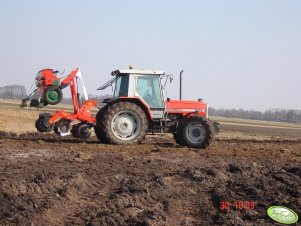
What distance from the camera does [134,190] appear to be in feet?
23.7

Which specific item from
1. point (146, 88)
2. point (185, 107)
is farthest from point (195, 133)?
point (146, 88)

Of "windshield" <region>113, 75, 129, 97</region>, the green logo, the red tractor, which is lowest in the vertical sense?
the green logo

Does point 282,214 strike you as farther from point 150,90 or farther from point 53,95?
→ point 53,95

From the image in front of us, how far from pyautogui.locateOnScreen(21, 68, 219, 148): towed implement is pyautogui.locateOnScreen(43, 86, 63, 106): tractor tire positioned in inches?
71.1

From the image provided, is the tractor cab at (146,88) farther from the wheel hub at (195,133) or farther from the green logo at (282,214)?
the green logo at (282,214)

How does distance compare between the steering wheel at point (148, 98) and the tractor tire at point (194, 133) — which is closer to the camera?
the tractor tire at point (194, 133)

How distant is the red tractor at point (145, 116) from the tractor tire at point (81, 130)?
0.65 m

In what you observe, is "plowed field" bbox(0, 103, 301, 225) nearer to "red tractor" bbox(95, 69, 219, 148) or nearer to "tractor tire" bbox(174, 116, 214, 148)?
"red tractor" bbox(95, 69, 219, 148)

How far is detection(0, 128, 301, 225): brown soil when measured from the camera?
6.17m

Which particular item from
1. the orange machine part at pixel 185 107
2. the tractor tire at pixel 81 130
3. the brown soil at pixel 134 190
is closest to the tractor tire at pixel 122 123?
the orange machine part at pixel 185 107

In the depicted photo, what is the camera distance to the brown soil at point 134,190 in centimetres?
617

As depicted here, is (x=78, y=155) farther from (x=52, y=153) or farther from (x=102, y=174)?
(x=102, y=174)

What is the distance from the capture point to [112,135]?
Answer: 528 inches

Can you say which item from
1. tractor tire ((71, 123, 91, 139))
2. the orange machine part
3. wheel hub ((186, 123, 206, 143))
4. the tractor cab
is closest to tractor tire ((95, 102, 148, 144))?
the tractor cab
